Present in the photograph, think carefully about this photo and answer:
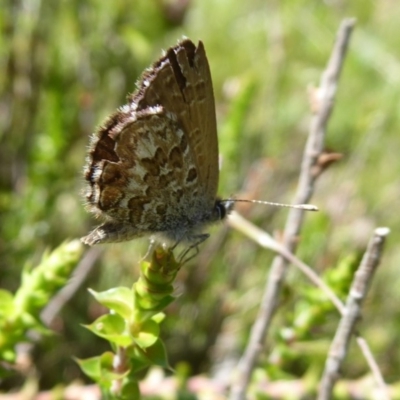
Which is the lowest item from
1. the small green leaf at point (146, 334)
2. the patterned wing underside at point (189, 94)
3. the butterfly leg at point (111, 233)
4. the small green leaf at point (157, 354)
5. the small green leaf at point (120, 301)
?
the small green leaf at point (157, 354)

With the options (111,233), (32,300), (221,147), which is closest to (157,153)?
(111,233)

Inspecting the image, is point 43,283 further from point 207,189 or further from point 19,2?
point 19,2

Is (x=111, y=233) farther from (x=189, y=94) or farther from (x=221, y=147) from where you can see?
(x=221, y=147)

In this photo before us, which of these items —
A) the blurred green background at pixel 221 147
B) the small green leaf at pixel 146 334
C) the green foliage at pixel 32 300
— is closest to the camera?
the small green leaf at pixel 146 334

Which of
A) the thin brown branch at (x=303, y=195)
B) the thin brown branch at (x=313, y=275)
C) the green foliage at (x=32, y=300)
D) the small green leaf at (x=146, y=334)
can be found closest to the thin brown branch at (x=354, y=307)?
the thin brown branch at (x=313, y=275)

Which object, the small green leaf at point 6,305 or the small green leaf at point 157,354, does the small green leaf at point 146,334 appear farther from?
the small green leaf at point 6,305
